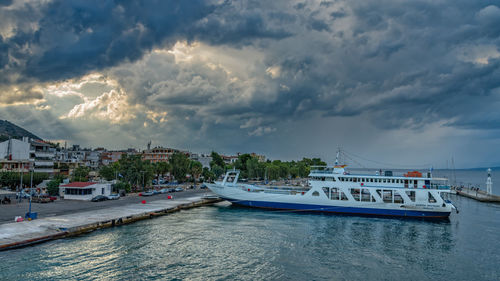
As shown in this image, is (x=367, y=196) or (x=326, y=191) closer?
(x=367, y=196)

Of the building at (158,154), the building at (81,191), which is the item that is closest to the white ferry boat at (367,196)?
the building at (81,191)

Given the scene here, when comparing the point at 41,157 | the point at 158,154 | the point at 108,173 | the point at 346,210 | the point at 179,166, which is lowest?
the point at 346,210

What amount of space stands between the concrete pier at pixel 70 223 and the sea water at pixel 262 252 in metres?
1.15

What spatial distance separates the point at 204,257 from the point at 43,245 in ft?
44.5

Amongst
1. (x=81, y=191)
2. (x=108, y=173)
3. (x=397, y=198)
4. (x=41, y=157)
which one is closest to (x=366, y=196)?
(x=397, y=198)

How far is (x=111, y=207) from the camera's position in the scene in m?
43.3

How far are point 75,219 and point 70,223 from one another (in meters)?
2.29

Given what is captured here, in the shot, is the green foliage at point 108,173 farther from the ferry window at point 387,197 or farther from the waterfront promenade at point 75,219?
the ferry window at point 387,197

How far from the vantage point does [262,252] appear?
26797mm

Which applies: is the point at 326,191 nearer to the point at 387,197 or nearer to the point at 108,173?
the point at 387,197

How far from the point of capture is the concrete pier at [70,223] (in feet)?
85.0

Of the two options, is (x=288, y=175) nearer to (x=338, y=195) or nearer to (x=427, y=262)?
(x=338, y=195)

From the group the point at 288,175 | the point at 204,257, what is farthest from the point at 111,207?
the point at 288,175

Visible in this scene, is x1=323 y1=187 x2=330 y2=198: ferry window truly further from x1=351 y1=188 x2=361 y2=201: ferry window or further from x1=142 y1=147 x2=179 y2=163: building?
x1=142 y1=147 x2=179 y2=163: building
